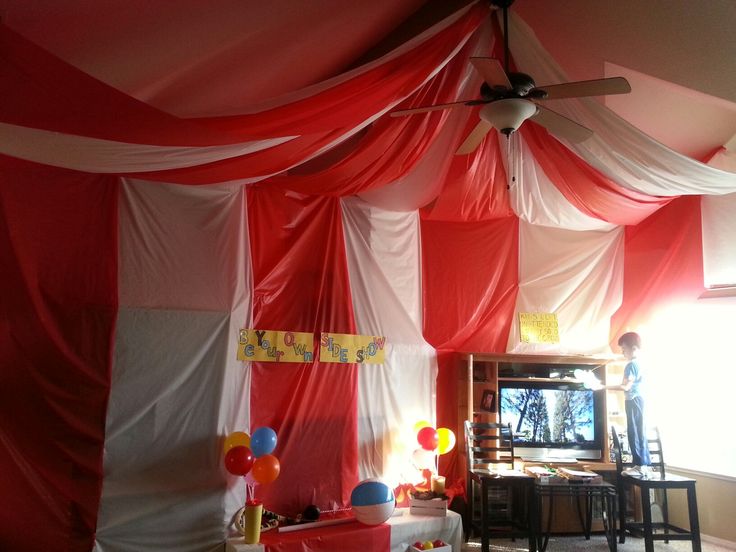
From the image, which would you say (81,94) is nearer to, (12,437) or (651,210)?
(12,437)

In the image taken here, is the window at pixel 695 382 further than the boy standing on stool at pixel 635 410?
Yes

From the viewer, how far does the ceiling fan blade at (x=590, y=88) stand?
252 centimetres

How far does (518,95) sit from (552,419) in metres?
3.21

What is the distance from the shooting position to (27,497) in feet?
9.77

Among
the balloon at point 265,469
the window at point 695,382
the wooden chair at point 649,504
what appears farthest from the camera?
the window at point 695,382

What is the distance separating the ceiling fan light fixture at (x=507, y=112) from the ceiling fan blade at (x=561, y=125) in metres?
0.09

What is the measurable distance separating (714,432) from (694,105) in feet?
9.33

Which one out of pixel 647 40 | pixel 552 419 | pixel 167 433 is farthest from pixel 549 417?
pixel 167 433

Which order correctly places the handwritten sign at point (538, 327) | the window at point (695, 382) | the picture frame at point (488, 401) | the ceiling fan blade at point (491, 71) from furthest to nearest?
the handwritten sign at point (538, 327) → the picture frame at point (488, 401) → the window at point (695, 382) → the ceiling fan blade at point (491, 71)

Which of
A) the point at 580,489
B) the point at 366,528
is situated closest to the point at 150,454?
the point at 366,528

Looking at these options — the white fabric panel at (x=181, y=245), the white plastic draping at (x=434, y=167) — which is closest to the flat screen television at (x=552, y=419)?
the white plastic draping at (x=434, y=167)

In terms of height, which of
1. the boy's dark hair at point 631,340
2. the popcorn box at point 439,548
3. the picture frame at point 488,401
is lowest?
the popcorn box at point 439,548

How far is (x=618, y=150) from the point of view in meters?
3.58

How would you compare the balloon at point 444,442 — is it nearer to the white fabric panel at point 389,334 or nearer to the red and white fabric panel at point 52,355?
the white fabric panel at point 389,334
